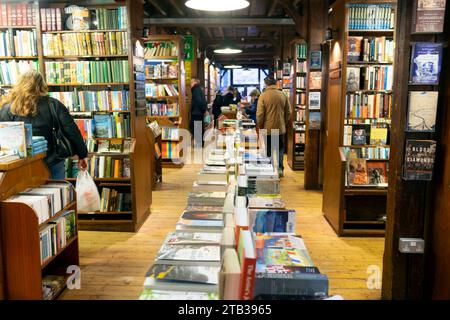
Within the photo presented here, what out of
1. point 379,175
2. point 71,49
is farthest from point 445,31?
point 71,49

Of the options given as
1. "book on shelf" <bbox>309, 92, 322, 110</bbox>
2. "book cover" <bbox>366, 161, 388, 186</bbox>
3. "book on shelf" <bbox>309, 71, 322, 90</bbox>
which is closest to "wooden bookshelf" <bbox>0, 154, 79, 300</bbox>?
"book cover" <bbox>366, 161, 388, 186</bbox>

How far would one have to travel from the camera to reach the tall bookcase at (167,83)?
8.65 metres

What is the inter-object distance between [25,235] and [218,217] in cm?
142

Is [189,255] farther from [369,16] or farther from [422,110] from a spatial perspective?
[369,16]

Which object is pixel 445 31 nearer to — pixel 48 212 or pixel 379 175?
pixel 379 175

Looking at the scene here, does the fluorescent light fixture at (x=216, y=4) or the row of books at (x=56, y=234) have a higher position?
the fluorescent light fixture at (x=216, y=4)

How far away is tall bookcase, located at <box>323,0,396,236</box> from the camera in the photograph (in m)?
4.76

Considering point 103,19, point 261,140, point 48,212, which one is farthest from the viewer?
point 261,140

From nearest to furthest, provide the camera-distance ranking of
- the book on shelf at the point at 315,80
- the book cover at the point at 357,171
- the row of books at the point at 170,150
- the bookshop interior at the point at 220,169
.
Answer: the bookshop interior at the point at 220,169 < the book cover at the point at 357,171 < the book on shelf at the point at 315,80 < the row of books at the point at 170,150

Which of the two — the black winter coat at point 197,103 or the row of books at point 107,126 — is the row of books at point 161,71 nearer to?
the black winter coat at point 197,103

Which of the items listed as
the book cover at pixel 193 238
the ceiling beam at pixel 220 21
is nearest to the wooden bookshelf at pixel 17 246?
the book cover at pixel 193 238

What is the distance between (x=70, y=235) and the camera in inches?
144

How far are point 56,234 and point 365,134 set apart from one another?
3366 millimetres

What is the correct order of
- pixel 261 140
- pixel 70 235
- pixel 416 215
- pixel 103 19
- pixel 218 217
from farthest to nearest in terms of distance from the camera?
pixel 261 140
pixel 103 19
pixel 70 235
pixel 416 215
pixel 218 217
